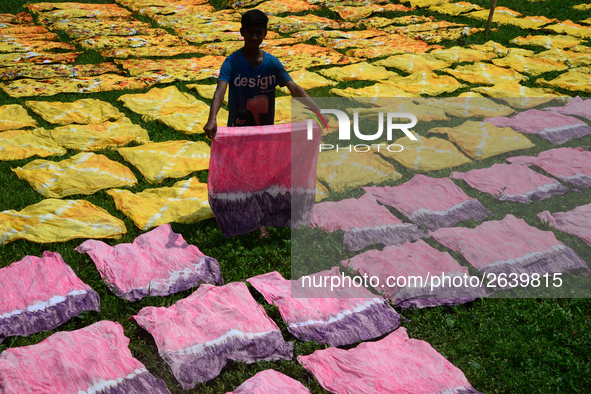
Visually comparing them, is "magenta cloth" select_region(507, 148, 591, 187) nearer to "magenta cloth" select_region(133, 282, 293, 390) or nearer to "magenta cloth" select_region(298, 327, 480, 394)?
"magenta cloth" select_region(298, 327, 480, 394)

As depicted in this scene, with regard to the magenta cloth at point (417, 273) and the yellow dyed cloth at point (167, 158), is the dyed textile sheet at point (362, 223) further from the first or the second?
the yellow dyed cloth at point (167, 158)

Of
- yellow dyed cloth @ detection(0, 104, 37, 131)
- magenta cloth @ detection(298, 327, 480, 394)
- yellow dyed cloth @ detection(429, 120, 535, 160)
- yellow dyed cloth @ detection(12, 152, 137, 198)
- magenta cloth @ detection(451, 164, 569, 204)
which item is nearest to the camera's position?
magenta cloth @ detection(298, 327, 480, 394)

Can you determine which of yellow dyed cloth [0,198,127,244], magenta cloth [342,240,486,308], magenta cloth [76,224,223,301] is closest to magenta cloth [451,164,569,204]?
magenta cloth [342,240,486,308]

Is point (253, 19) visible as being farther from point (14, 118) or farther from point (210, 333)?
point (14, 118)

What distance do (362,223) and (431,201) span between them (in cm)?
73

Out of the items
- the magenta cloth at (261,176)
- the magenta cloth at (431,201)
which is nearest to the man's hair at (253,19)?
the magenta cloth at (261,176)

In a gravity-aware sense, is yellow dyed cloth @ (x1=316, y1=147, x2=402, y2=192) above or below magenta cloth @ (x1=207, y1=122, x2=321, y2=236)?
below

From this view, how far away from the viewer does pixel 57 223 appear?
3785 mm

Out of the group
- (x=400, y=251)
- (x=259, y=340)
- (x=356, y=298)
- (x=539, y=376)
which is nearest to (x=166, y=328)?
(x=259, y=340)

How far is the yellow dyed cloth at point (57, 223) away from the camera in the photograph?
364 centimetres

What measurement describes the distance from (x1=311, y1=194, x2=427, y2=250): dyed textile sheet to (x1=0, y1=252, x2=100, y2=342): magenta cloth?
1.79 meters

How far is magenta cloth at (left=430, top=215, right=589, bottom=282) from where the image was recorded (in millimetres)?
3527

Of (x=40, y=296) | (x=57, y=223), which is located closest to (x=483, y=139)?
(x=57, y=223)

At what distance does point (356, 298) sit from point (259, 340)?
2.29ft
